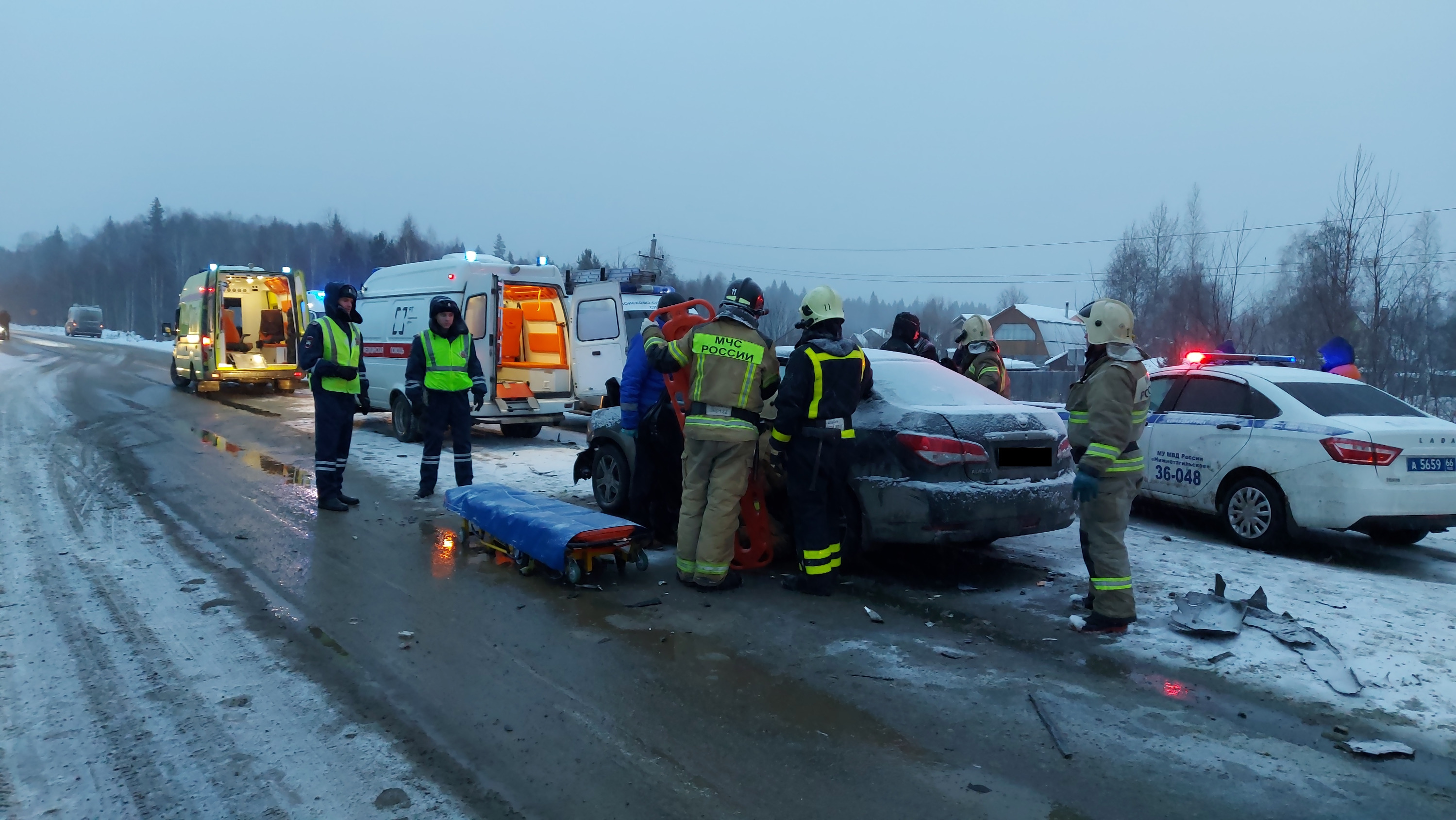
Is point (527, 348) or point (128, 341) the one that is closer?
point (527, 348)

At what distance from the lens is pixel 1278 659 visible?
4434 mm

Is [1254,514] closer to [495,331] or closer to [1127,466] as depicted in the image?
[1127,466]

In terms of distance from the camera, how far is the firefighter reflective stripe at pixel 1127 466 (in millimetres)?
4871

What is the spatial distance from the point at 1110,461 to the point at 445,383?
5790 millimetres

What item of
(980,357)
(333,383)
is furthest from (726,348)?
(333,383)

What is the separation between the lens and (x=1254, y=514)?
7.03 metres

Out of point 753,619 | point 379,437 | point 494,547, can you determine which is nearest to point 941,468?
point 753,619

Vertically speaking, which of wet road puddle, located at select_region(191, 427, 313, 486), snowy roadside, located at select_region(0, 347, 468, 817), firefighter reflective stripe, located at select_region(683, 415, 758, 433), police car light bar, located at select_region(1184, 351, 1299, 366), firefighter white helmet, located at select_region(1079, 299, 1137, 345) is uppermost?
firefighter white helmet, located at select_region(1079, 299, 1137, 345)

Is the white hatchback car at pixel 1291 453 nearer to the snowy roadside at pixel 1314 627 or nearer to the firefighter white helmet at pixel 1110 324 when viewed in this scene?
the snowy roadside at pixel 1314 627

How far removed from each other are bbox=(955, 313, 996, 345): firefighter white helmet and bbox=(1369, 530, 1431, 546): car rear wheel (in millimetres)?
3472

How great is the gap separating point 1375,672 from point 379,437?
11.8 metres

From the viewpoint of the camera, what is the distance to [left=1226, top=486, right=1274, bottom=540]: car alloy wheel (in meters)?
6.93

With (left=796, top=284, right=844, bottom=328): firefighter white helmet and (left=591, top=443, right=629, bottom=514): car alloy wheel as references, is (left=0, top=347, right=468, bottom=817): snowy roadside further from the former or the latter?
(left=796, top=284, right=844, bottom=328): firefighter white helmet

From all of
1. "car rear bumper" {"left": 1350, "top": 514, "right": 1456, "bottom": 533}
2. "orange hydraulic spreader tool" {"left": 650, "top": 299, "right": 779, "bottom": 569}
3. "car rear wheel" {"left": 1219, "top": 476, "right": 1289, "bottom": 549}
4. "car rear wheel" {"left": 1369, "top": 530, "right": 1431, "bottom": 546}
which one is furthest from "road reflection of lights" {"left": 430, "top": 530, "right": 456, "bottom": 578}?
"car rear wheel" {"left": 1369, "top": 530, "right": 1431, "bottom": 546}
